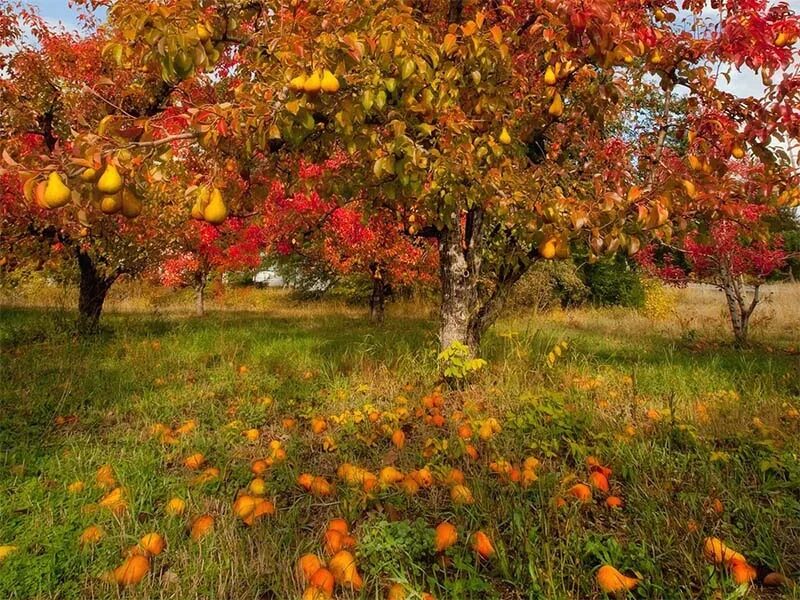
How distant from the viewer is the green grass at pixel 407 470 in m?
1.84

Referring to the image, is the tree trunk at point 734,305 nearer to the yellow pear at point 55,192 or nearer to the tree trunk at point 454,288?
the tree trunk at point 454,288

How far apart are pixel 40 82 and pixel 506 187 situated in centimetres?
705

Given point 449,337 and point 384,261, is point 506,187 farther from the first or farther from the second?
point 384,261

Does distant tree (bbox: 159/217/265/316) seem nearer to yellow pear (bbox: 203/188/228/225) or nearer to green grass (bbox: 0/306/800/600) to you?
green grass (bbox: 0/306/800/600)

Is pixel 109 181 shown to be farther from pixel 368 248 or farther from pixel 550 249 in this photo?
pixel 368 248

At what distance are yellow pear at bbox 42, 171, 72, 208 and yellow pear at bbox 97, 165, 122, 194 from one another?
91mm

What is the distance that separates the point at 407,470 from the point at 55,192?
2048 mm

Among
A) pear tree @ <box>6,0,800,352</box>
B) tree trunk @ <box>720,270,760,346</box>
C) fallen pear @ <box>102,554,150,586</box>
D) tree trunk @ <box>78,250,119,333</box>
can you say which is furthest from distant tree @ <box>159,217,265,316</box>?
fallen pear @ <box>102,554,150,586</box>

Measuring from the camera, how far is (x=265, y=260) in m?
21.2

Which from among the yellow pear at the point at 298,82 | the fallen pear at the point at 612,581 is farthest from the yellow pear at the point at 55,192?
the fallen pear at the point at 612,581

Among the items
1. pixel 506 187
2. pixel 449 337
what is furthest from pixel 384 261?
pixel 506 187

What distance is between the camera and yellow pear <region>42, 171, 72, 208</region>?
1.39 meters

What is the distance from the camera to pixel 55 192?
1.39 metres

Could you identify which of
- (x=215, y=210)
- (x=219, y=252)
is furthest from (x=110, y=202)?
(x=219, y=252)
